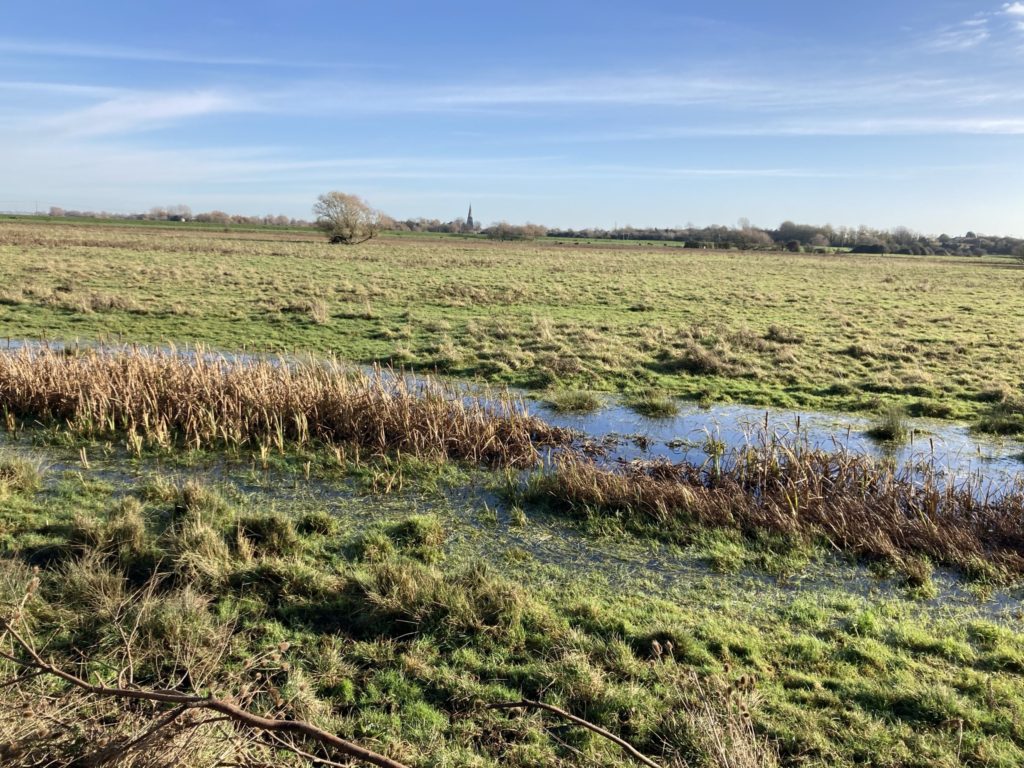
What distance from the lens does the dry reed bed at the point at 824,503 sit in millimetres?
7070

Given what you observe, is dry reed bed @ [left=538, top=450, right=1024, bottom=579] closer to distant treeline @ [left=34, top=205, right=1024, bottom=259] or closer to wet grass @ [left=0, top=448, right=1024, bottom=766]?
wet grass @ [left=0, top=448, right=1024, bottom=766]

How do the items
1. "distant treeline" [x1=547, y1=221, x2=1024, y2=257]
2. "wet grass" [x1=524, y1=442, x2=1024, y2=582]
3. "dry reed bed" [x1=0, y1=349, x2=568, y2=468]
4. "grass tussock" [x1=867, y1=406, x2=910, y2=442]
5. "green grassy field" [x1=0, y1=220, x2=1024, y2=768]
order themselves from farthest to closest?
"distant treeline" [x1=547, y1=221, x2=1024, y2=257] → "grass tussock" [x1=867, y1=406, x2=910, y2=442] → "dry reed bed" [x1=0, y1=349, x2=568, y2=468] → "wet grass" [x1=524, y1=442, x2=1024, y2=582] → "green grassy field" [x1=0, y1=220, x2=1024, y2=768]

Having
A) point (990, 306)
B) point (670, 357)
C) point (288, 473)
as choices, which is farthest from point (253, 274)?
point (990, 306)

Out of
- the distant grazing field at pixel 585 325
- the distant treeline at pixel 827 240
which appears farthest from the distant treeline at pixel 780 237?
the distant grazing field at pixel 585 325

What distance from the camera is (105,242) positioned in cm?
5453

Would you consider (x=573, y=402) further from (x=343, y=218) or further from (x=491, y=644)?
(x=343, y=218)

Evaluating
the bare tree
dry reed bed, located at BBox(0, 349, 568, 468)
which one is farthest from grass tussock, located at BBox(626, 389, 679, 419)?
the bare tree

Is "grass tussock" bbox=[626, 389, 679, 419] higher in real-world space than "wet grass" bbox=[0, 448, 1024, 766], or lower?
higher

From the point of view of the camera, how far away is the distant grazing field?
15242mm

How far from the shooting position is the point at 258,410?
10.4 metres

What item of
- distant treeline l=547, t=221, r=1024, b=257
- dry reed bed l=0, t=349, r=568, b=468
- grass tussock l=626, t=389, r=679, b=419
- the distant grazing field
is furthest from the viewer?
distant treeline l=547, t=221, r=1024, b=257

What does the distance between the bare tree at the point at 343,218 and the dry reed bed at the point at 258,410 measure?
6623 centimetres

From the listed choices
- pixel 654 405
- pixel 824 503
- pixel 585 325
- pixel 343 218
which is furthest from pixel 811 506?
pixel 343 218

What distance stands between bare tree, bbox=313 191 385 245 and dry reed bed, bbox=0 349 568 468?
217ft
